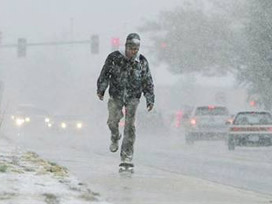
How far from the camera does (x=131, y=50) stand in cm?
1134

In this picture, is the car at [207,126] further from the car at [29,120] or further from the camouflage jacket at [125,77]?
the camouflage jacket at [125,77]

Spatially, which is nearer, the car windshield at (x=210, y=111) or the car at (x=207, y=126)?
the car at (x=207, y=126)

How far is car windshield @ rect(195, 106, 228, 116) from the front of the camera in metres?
33.8

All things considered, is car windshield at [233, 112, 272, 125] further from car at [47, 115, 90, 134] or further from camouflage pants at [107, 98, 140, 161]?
car at [47, 115, 90, 134]

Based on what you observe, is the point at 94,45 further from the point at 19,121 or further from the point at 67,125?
the point at 19,121

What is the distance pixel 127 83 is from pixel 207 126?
21.9m

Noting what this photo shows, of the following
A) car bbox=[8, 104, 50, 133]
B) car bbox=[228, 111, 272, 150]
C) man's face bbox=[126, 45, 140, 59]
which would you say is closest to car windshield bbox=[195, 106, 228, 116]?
car bbox=[228, 111, 272, 150]

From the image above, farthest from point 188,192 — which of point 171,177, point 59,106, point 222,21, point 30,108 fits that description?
point 59,106

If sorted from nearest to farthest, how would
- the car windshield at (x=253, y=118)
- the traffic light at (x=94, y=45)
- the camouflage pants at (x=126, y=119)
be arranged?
the camouflage pants at (x=126, y=119) < the car windshield at (x=253, y=118) < the traffic light at (x=94, y=45)

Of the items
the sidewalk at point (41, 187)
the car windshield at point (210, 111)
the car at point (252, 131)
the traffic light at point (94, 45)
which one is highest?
the traffic light at point (94, 45)

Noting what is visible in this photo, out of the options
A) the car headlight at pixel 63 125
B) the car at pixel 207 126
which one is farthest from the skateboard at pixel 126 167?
the car headlight at pixel 63 125

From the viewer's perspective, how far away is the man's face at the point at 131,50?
11.3m

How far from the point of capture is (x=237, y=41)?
58.2 meters

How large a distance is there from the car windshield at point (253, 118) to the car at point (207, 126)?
14.3 ft
